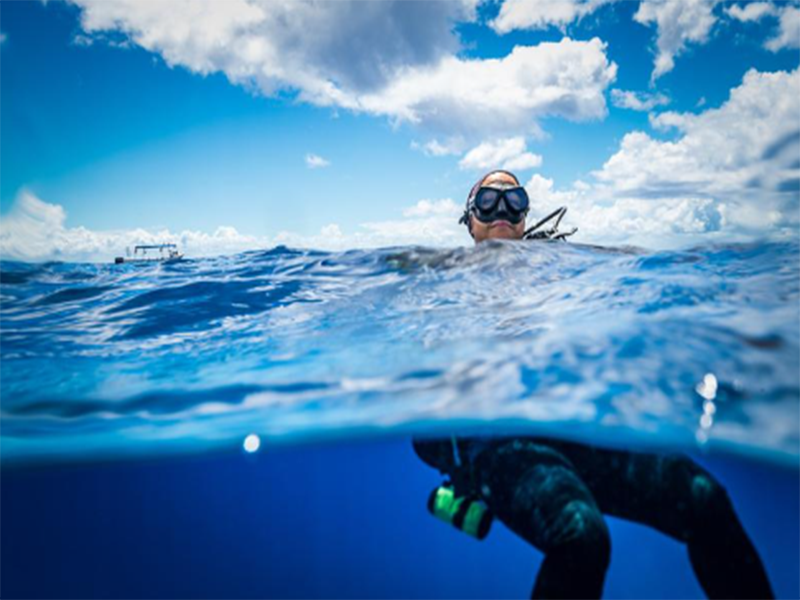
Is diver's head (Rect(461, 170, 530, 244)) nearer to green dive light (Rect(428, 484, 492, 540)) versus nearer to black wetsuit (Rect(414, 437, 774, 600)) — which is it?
black wetsuit (Rect(414, 437, 774, 600))

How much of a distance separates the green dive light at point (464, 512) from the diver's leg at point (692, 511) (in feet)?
3.92

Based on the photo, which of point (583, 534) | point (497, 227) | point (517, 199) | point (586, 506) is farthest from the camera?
point (497, 227)

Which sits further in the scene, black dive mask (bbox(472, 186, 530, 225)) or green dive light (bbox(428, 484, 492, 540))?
black dive mask (bbox(472, 186, 530, 225))

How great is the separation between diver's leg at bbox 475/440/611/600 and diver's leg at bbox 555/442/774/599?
0.78 metres

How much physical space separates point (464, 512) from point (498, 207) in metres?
6.82

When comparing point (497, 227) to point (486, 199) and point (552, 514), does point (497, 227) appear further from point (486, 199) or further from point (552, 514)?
point (552, 514)

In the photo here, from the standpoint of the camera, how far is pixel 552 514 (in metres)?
2.85

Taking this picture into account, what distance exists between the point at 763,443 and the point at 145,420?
328 inches

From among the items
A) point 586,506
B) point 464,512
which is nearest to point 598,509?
point 586,506

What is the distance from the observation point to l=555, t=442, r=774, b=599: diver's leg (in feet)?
9.53

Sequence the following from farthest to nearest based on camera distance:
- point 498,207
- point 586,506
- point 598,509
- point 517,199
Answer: point 498,207
point 517,199
point 598,509
point 586,506

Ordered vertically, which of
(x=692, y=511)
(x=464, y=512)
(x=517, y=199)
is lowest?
(x=464, y=512)

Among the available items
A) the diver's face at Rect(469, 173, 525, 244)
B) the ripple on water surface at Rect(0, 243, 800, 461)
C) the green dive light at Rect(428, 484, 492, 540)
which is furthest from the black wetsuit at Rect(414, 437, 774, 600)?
the diver's face at Rect(469, 173, 525, 244)

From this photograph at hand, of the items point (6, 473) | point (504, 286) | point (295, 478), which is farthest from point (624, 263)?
point (295, 478)
